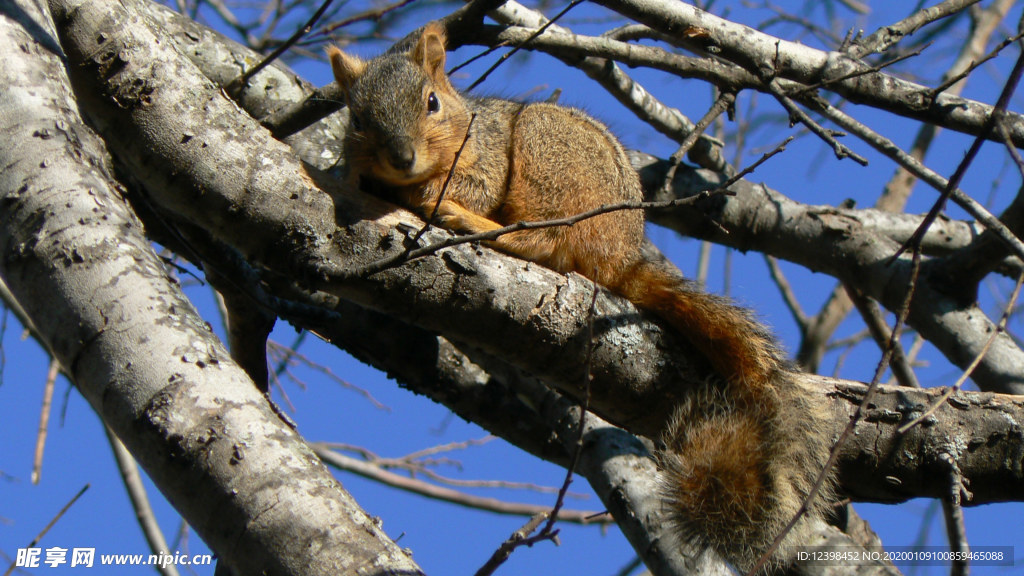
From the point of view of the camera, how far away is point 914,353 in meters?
6.20

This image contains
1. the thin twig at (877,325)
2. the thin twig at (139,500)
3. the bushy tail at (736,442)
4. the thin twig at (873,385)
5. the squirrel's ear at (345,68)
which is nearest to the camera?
the thin twig at (873,385)

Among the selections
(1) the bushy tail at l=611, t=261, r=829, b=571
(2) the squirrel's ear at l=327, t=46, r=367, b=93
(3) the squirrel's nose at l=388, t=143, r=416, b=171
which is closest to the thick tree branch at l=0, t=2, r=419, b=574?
(3) the squirrel's nose at l=388, t=143, r=416, b=171

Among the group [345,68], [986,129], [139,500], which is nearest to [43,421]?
[139,500]

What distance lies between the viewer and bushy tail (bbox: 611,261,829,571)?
265 cm

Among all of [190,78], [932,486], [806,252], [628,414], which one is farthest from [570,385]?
[806,252]

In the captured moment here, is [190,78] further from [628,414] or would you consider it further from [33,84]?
[628,414]

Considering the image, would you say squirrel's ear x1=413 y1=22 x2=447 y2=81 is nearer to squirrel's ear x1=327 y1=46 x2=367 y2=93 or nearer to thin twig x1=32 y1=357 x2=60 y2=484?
squirrel's ear x1=327 y1=46 x2=367 y2=93

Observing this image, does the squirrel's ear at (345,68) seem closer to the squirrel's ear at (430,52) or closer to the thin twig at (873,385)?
the squirrel's ear at (430,52)

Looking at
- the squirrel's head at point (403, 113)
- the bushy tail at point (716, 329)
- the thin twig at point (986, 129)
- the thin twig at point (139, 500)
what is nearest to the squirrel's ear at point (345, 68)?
the squirrel's head at point (403, 113)

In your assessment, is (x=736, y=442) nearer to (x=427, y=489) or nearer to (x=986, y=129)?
(x=986, y=129)

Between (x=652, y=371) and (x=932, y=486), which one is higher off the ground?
(x=652, y=371)

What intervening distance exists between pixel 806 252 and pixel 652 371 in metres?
2.06

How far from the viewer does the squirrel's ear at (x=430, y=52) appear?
136 inches

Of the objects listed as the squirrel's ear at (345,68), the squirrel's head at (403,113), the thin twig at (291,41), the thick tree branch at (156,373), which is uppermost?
the squirrel's ear at (345,68)
